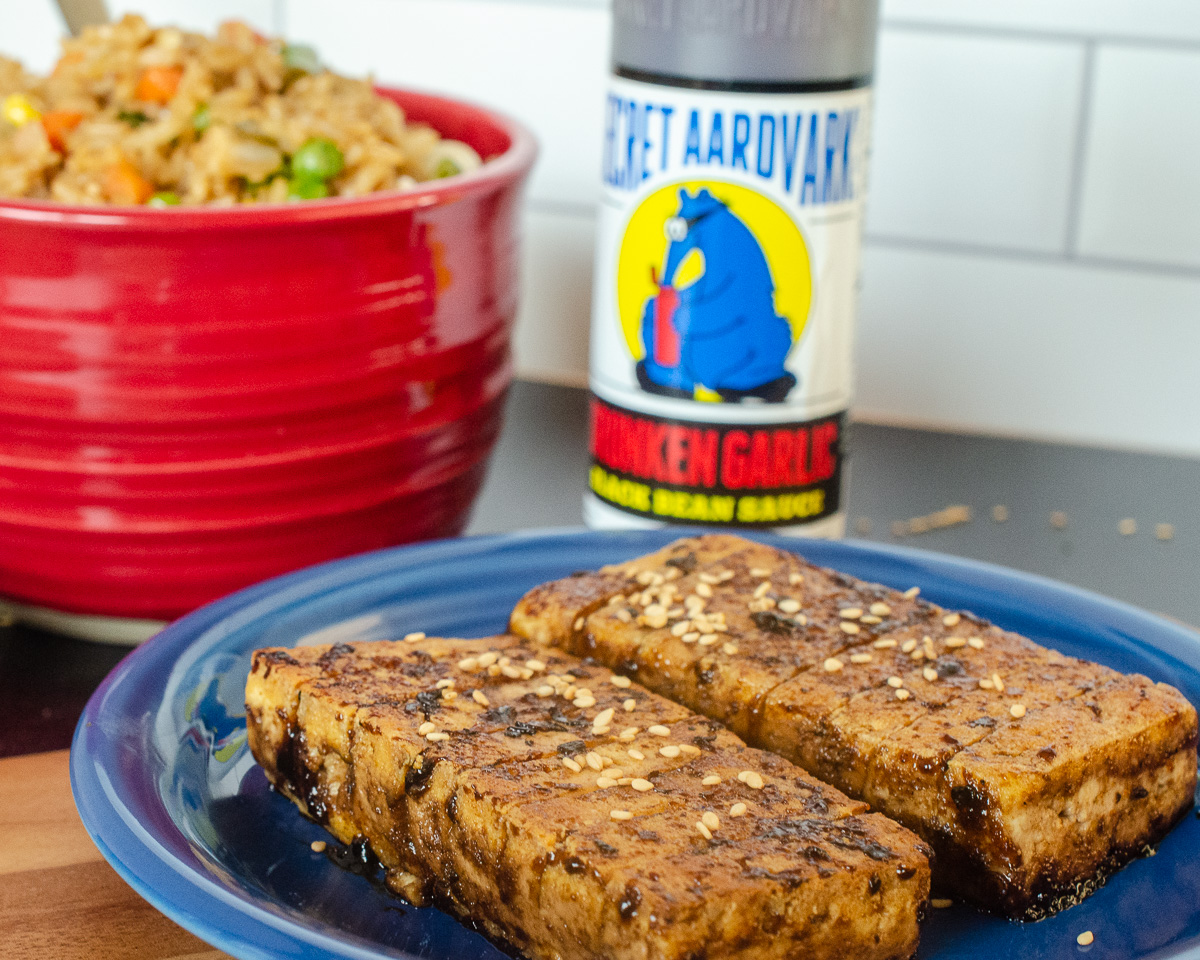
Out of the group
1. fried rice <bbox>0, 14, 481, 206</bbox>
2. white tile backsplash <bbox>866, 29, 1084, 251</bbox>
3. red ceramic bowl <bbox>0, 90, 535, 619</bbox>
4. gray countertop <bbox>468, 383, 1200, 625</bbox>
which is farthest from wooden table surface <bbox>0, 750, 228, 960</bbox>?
white tile backsplash <bbox>866, 29, 1084, 251</bbox>

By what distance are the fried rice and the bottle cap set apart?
25 centimetres

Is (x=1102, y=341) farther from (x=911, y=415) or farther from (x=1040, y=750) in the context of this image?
(x=1040, y=750)

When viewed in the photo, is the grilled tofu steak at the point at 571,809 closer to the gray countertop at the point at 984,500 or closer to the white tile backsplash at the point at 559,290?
the gray countertop at the point at 984,500

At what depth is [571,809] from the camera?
0.73m

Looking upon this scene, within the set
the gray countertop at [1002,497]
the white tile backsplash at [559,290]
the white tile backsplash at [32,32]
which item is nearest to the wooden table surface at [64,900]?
the gray countertop at [1002,497]

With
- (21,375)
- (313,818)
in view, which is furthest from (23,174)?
(313,818)

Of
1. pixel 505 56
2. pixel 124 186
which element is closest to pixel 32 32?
pixel 505 56

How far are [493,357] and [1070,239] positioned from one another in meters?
0.71

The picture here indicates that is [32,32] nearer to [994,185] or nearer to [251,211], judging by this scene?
[251,211]

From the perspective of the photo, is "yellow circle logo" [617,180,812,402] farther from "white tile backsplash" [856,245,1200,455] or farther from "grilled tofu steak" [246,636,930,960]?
"white tile backsplash" [856,245,1200,455]

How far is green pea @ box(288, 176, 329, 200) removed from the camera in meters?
1.13

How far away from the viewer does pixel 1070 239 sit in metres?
1.55

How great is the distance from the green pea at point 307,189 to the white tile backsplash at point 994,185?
61 centimetres

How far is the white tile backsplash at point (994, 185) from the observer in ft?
4.89
